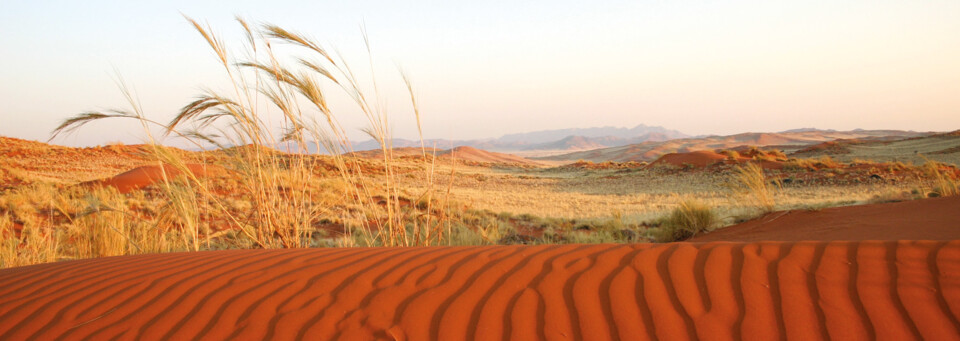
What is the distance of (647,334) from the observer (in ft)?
5.98

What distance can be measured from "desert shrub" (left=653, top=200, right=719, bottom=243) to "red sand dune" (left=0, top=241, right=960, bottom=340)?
17.9 feet

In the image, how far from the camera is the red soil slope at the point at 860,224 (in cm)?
445

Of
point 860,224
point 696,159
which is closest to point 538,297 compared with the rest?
point 860,224

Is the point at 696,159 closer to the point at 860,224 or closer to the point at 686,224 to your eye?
the point at 686,224

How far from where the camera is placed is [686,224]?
307 inches

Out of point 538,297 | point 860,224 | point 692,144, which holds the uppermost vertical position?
point 538,297

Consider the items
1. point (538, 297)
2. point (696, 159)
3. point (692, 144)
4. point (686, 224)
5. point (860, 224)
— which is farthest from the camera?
point (692, 144)

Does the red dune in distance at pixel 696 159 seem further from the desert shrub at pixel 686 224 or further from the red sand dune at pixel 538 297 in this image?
the red sand dune at pixel 538 297

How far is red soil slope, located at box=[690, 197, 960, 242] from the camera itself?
4.45m

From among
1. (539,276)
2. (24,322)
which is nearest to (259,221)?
(24,322)

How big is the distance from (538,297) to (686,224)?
650cm

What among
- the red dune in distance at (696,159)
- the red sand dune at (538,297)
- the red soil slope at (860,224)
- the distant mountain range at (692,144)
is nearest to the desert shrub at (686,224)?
the red soil slope at (860,224)

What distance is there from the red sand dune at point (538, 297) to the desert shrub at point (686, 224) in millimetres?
5444

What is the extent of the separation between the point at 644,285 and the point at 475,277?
82cm
